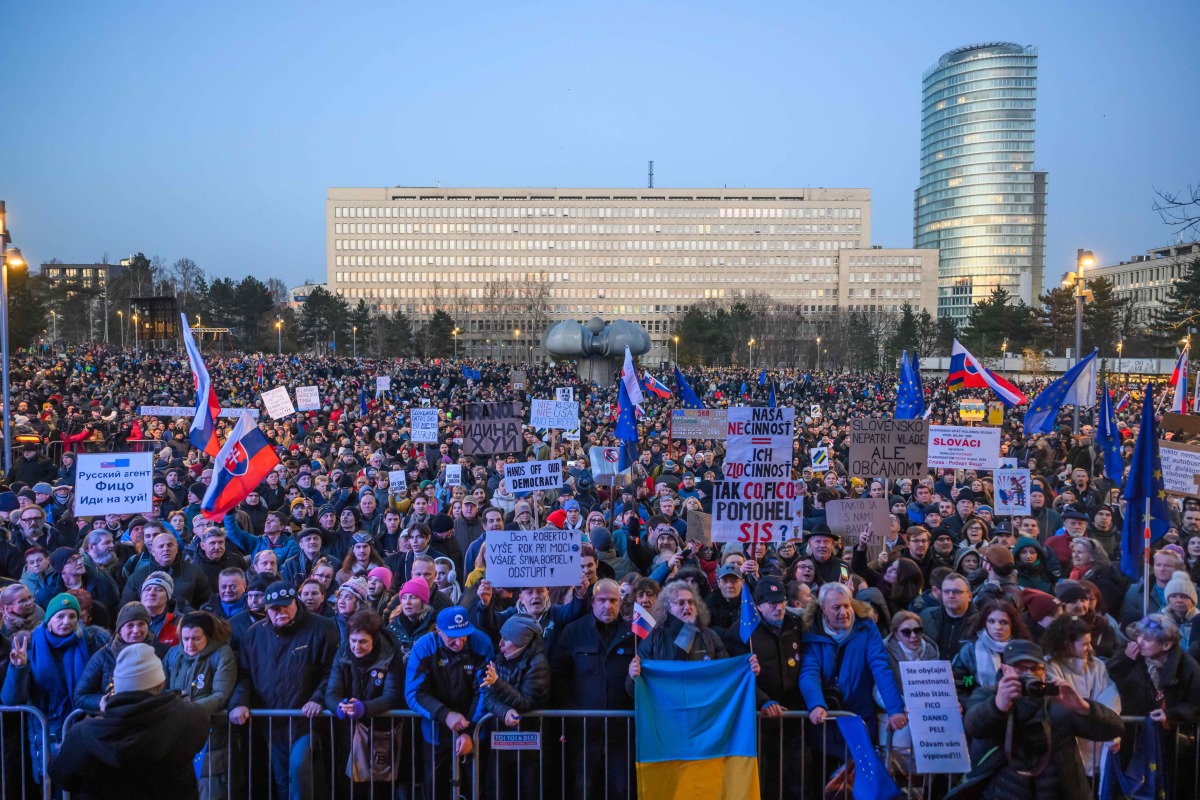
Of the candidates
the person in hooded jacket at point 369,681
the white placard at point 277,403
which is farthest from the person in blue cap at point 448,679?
the white placard at point 277,403

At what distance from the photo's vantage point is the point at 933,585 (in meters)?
6.73

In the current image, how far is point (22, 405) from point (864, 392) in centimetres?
3201

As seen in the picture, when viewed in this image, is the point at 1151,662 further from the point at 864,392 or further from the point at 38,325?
the point at 38,325

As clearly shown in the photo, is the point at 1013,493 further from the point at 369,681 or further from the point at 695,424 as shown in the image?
the point at 369,681

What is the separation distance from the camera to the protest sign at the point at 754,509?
673cm

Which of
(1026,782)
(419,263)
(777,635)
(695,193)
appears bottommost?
(1026,782)

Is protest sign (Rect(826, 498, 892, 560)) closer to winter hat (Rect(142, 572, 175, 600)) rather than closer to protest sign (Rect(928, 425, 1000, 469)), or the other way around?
protest sign (Rect(928, 425, 1000, 469))

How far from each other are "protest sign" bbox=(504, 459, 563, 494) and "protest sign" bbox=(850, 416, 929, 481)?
3.55 metres

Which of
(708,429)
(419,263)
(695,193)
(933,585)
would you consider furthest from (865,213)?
(933,585)

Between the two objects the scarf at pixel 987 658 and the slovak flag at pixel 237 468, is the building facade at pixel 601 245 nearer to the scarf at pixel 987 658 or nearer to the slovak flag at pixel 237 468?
the slovak flag at pixel 237 468

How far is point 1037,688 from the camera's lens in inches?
162

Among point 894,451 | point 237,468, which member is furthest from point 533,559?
point 894,451

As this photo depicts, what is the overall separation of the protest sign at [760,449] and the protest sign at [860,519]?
4.80 feet

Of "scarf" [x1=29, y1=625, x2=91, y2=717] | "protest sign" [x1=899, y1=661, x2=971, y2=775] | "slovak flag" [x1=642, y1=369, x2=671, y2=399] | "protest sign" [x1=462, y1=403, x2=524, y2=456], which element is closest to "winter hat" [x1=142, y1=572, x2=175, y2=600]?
"scarf" [x1=29, y1=625, x2=91, y2=717]
